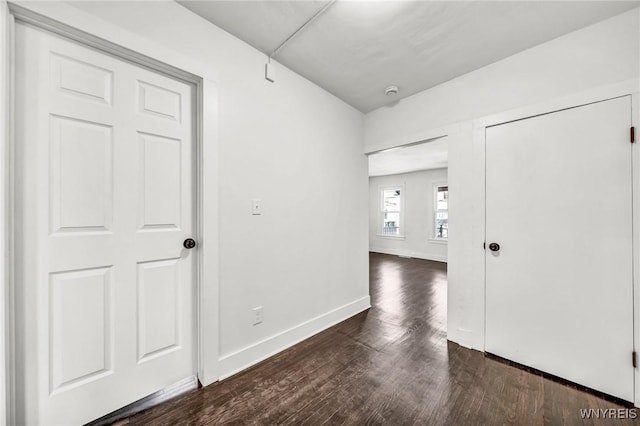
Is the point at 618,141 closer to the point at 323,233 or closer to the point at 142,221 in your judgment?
the point at 323,233

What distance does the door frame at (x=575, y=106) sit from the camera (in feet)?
4.98

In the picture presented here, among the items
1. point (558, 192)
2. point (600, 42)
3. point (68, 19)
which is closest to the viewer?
point (68, 19)

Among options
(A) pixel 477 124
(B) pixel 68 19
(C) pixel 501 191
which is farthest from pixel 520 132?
(B) pixel 68 19

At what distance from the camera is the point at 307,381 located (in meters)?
1.72

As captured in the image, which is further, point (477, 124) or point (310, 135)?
point (310, 135)

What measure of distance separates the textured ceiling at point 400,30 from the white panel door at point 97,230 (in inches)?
27.4

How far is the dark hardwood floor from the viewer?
4.65 ft

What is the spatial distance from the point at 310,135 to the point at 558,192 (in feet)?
6.68

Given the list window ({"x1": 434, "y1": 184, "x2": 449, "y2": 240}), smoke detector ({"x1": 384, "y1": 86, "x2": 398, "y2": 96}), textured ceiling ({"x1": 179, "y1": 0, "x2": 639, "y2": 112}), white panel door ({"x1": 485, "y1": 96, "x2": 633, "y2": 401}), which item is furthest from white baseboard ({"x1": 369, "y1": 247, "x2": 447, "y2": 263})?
textured ceiling ({"x1": 179, "y1": 0, "x2": 639, "y2": 112})

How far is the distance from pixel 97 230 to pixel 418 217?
22.0 feet

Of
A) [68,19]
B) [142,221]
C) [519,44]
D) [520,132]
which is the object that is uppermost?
[519,44]

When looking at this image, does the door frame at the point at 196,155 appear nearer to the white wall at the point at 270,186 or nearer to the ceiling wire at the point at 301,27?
the white wall at the point at 270,186

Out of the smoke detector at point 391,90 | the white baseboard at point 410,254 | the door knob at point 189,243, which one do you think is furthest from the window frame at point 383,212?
the door knob at point 189,243

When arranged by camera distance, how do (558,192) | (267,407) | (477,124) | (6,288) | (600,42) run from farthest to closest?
(477,124), (558,192), (600,42), (267,407), (6,288)
